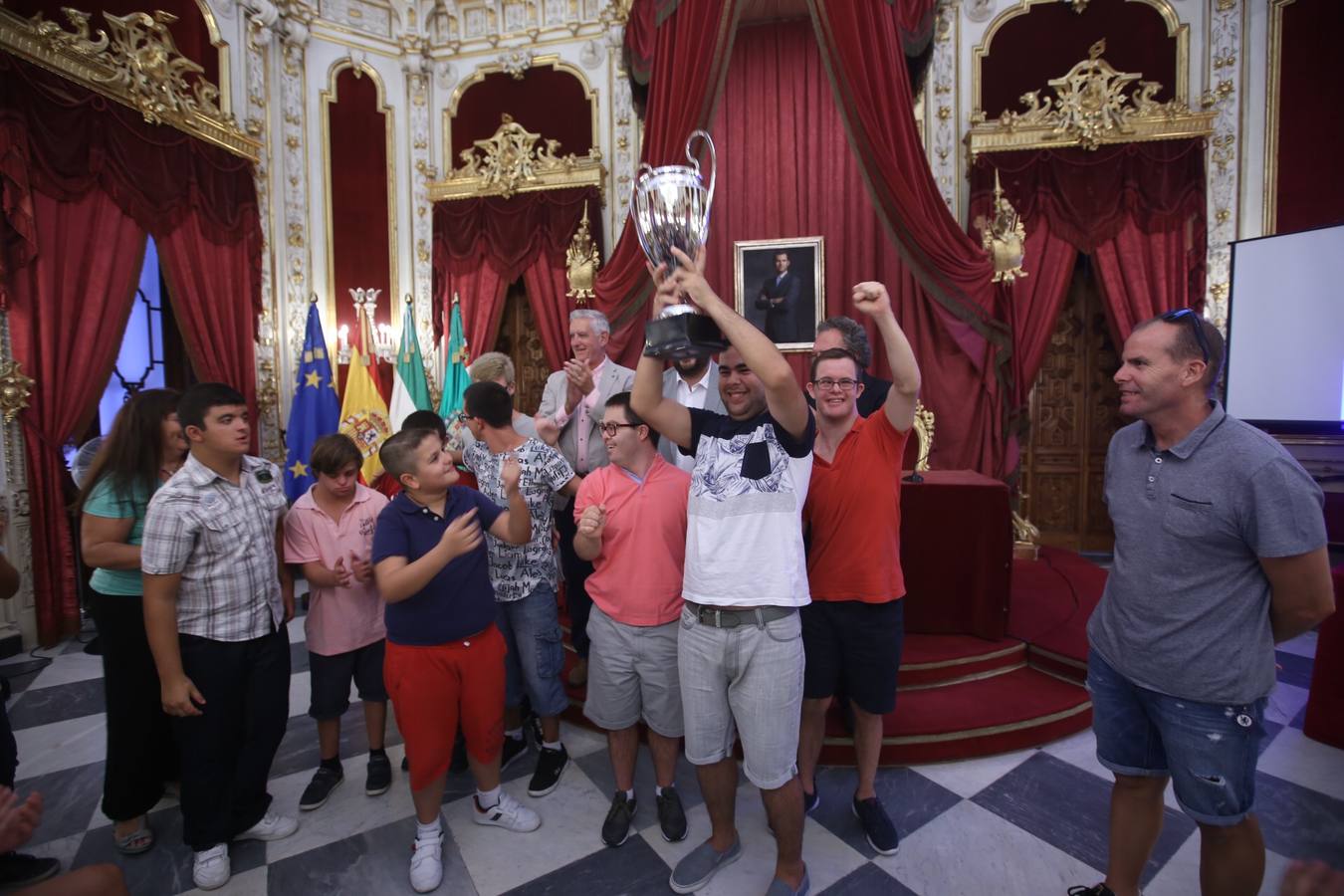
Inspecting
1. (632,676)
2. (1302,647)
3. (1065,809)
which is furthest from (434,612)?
(1302,647)

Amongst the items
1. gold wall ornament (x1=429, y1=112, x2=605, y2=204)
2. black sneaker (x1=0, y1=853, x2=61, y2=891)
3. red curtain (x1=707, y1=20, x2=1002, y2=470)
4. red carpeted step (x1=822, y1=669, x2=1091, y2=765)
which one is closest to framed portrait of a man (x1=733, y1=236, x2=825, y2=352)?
red curtain (x1=707, y1=20, x2=1002, y2=470)

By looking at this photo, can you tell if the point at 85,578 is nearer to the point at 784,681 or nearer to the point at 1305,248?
the point at 784,681

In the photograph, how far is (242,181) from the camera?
5.68 meters

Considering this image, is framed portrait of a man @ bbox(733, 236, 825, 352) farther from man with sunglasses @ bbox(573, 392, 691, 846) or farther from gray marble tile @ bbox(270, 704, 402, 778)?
gray marble tile @ bbox(270, 704, 402, 778)

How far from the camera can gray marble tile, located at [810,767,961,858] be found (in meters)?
2.28

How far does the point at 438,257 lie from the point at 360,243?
0.80 m

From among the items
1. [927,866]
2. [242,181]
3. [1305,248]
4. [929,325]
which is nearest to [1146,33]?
[1305,248]

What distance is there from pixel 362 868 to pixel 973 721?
246cm

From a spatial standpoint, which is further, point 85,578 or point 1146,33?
point 1146,33

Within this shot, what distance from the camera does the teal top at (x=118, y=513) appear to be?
2076 mm

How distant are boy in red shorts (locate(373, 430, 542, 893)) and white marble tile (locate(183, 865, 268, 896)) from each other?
0.48 metres

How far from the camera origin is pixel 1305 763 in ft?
8.84

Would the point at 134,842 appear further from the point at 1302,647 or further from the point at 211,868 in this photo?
the point at 1302,647

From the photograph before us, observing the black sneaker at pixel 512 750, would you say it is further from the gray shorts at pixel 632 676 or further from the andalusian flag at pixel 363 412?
the andalusian flag at pixel 363 412
